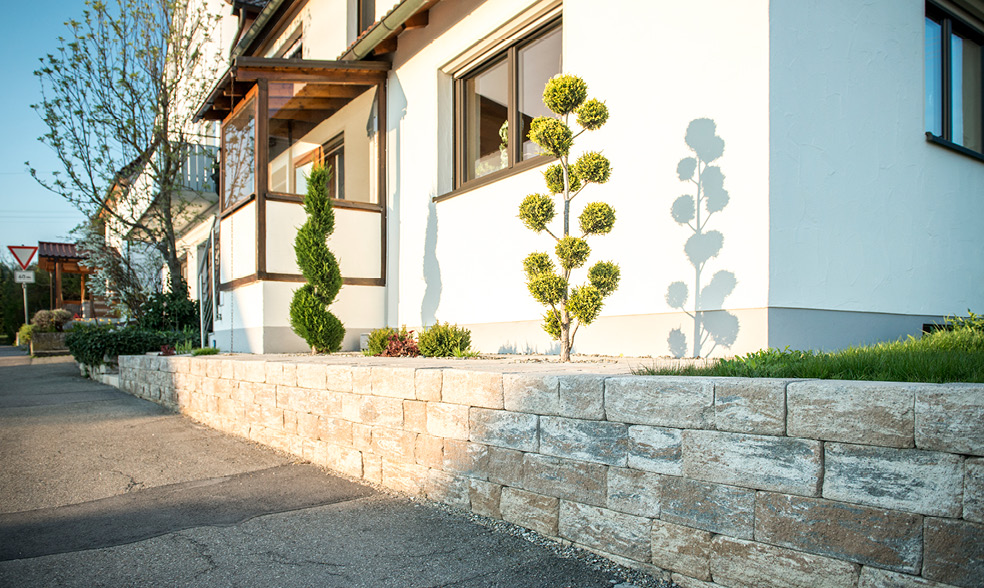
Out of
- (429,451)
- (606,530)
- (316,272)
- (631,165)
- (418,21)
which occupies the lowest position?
(606,530)

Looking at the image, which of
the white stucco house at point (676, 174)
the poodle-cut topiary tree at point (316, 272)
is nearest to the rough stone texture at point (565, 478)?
the white stucco house at point (676, 174)

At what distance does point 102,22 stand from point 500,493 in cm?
1417

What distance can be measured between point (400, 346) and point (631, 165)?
2.96m

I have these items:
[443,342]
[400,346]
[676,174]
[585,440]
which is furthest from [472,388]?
[400,346]

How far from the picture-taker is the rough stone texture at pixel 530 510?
3318 mm

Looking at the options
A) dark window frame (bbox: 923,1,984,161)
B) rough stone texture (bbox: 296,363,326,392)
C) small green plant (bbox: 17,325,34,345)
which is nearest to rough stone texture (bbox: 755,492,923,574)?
rough stone texture (bbox: 296,363,326,392)

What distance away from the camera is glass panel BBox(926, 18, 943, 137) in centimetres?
651

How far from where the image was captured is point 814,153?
4.99m

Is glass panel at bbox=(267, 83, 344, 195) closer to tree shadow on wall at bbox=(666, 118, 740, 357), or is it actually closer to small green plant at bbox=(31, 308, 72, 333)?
tree shadow on wall at bbox=(666, 118, 740, 357)

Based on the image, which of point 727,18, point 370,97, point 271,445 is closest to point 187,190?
point 370,97

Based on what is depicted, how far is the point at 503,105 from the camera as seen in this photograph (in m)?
8.02

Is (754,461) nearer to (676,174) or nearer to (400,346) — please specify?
(676,174)

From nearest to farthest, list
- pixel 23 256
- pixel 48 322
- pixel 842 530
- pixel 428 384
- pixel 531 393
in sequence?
pixel 842 530 → pixel 531 393 → pixel 428 384 → pixel 23 256 → pixel 48 322

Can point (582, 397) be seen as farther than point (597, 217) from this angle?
No
